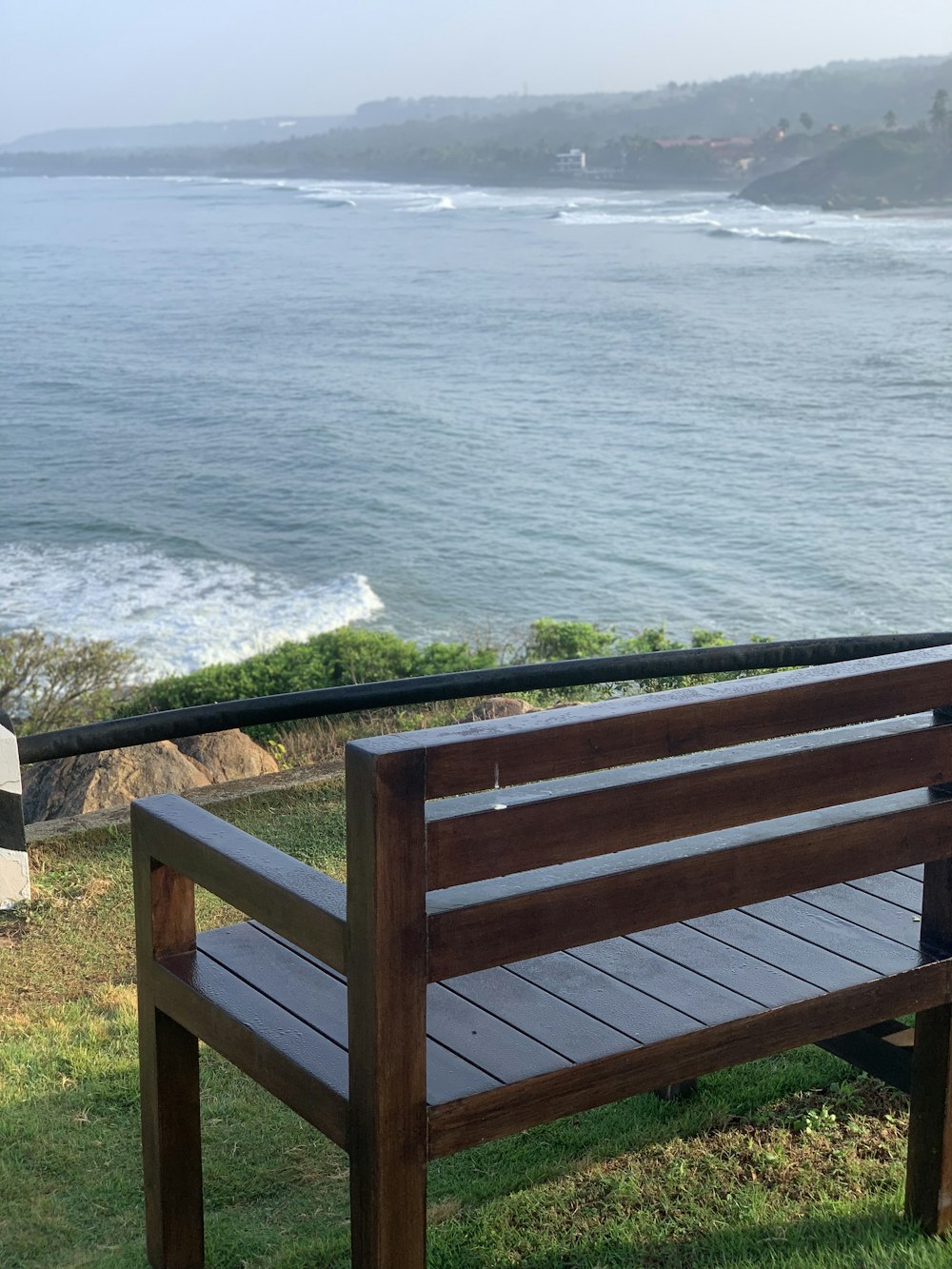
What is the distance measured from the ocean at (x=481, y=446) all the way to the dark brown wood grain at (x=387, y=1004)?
65.8 feet

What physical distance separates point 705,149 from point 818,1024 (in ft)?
496

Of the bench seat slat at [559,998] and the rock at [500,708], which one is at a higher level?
the bench seat slat at [559,998]

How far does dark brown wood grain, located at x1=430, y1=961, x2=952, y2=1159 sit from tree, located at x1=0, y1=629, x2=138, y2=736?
35.9 feet

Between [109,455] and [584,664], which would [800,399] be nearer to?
[109,455]

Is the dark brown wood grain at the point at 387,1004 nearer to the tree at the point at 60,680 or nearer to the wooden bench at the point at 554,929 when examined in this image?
the wooden bench at the point at 554,929

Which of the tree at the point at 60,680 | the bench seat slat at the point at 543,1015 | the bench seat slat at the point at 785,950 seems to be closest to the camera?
the bench seat slat at the point at 543,1015

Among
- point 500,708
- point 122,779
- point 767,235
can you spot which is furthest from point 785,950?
point 767,235

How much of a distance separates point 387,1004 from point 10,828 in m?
2.58

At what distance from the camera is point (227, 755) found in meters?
6.07

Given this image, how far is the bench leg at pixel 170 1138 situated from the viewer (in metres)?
2.31

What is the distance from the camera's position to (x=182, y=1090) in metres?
2.32

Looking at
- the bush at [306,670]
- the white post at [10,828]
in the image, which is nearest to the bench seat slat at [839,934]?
the white post at [10,828]

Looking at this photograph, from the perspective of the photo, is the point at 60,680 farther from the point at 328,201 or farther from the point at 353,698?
the point at 328,201

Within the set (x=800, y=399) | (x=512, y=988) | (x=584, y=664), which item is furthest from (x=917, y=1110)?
(x=800, y=399)
